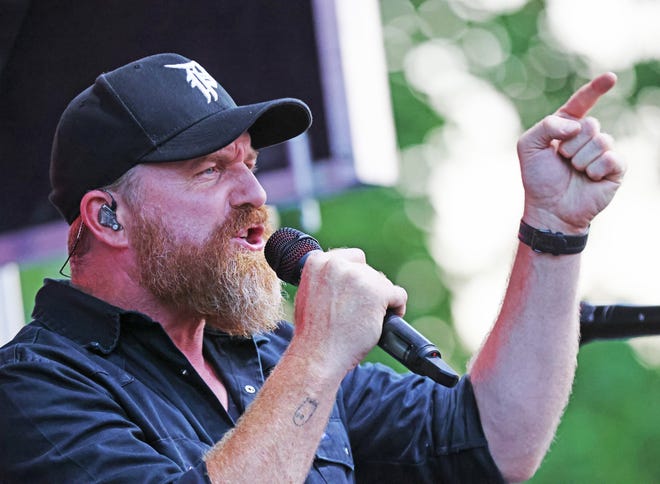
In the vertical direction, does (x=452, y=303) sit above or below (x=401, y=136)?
below

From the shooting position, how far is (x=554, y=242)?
2.78 metres

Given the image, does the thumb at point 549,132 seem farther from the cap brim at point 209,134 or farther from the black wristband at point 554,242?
the cap brim at point 209,134

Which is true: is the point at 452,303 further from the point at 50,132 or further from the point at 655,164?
the point at 50,132

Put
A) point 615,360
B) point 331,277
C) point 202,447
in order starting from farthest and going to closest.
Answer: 1. point 615,360
2. point 202,447
3. point 331,277

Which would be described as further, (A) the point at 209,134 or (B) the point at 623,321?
(A) the point at 209,134

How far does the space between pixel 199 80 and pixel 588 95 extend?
39.3 inches

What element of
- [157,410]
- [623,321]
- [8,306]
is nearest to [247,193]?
[157,410]

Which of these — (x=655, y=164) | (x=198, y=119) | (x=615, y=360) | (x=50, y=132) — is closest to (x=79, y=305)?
(x=198, y=119)

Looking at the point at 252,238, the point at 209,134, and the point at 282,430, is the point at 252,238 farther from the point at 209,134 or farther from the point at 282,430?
the point at 282,430

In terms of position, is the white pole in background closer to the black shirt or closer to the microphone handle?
the black shirt

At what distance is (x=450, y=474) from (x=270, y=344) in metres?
0.57

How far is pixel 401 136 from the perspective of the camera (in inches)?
510

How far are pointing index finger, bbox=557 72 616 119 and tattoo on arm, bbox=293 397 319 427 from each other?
85 cm

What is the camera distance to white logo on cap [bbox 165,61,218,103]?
3.00m
